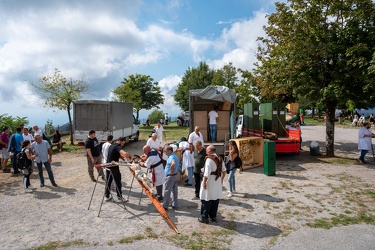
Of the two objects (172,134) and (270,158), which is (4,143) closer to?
(270,158)

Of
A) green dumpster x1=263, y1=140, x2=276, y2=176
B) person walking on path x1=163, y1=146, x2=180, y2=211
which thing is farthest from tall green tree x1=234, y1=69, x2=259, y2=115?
person walking on path x1=163, y1=146, x2=180, y2=211

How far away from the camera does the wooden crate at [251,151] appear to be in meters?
11.6

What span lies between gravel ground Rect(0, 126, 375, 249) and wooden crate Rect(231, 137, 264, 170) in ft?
3.70

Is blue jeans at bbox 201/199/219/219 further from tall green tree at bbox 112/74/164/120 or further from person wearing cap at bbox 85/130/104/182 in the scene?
tall green tree at bbox 112/74/164/120

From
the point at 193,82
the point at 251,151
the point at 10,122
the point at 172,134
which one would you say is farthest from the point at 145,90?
the point at 251,151

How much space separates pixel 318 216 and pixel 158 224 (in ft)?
12.6

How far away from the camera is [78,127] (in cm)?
→ 1617

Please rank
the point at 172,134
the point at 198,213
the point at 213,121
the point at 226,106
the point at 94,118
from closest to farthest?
1. the point at 198,213
2. the point at 213,121
3. the point at 226,106
4. the point at 94,118
5. the point at 172,134

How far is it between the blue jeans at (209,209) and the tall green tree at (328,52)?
8633 mm

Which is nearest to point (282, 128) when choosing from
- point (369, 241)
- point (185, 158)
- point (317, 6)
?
point (317, 6)

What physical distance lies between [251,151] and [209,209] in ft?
20.1

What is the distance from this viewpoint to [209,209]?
638cm

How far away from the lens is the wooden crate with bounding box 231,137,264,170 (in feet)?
38.0

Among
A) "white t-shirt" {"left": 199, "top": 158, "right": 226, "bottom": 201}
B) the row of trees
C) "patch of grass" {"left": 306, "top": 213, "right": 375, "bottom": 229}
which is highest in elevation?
the row of trees
